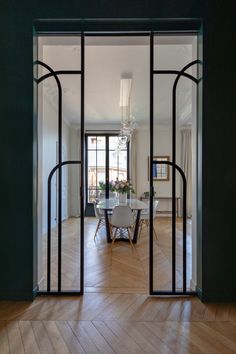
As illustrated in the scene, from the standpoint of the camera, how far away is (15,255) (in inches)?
98.7

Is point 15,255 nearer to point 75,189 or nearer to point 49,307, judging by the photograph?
point 49,307

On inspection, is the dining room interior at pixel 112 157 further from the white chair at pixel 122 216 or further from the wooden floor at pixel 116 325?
the wooden floor at pixel 116 325

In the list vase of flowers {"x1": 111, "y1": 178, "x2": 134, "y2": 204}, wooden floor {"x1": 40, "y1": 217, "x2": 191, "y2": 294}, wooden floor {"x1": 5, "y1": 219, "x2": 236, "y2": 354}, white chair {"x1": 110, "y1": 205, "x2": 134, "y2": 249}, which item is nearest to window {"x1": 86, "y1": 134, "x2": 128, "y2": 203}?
wooden floor {"x1": 40, "y1": 217, "x2": 191, "y2": 294}

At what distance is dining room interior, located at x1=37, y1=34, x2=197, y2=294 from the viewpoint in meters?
2.85

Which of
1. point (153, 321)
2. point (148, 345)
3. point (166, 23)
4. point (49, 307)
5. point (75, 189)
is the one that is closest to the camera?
point (148, 345)

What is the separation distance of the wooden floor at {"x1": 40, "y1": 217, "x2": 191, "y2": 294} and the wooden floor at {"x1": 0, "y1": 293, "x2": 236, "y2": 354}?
31 cm

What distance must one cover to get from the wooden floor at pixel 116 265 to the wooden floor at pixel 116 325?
310mm

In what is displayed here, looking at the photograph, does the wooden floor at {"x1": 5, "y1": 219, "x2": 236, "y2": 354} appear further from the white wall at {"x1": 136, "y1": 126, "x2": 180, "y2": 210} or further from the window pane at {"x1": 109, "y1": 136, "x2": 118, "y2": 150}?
the window pane at {"x1": 109, "y1": 136, "x2": 118, "y2": 150}

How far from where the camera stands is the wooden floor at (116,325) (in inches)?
72.0

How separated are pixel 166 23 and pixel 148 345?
9.26 feet

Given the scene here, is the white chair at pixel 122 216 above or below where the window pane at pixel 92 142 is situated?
below

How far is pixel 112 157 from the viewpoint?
27.9 ft

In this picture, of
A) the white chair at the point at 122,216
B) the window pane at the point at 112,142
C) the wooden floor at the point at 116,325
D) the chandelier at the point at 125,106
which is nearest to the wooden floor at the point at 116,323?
the wooden floor at the point at 116,325

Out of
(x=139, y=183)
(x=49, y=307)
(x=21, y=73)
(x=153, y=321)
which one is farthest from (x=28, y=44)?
(x=139, y=183)
